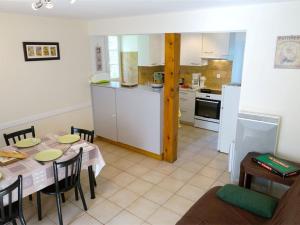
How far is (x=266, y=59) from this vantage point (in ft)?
8.49

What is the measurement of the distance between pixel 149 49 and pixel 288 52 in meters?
3.09

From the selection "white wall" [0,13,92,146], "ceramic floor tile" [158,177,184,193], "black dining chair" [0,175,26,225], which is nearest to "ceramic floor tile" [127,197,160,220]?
"ceramic floor tile" [158,177,184,193]

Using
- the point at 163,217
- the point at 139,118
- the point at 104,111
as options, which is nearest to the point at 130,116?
the point at 139,118

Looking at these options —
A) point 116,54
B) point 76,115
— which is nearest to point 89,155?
point 76,115

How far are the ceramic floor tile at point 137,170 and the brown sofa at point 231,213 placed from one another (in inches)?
54.9

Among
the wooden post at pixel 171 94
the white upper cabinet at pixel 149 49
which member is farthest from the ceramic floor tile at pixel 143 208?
the white upper cabinet at pixel 149 49

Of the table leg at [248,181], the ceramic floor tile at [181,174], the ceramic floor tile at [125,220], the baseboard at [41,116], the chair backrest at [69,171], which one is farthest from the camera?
the ceramic floor tile at [181,174]

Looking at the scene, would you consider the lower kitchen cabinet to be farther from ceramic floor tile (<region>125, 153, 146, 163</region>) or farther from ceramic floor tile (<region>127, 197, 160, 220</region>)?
ceramic floor tile (<region>127, 197, 160, 220</region>)

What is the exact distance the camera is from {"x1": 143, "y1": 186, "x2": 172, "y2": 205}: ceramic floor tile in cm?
289

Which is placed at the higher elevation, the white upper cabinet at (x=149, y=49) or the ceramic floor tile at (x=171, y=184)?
the white upper cabinet at (x=149, y=49)

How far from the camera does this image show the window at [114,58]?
5.16 meters

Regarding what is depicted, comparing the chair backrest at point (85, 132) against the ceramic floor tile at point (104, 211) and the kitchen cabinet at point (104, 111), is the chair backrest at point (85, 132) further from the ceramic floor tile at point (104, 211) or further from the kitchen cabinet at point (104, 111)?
the kitchen cabinet at point (104, 111)

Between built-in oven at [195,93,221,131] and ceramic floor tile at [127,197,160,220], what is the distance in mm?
2694

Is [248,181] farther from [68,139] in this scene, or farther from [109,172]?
[68,139]
